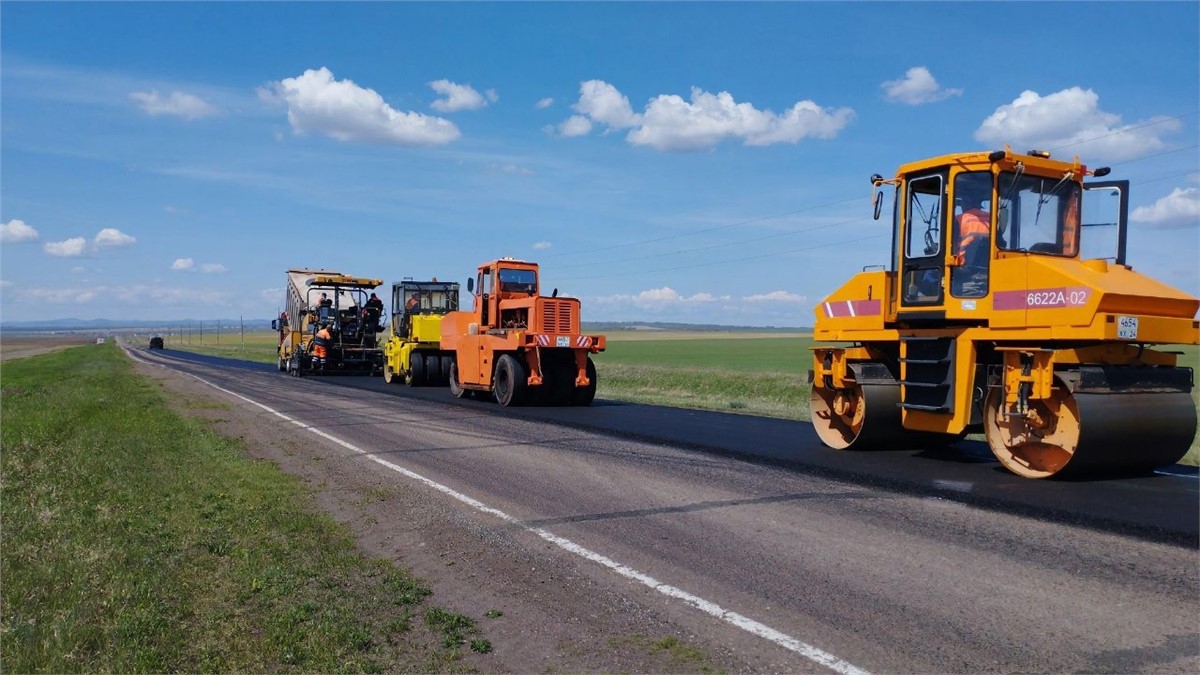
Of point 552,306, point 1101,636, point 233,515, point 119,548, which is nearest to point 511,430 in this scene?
point 552,306

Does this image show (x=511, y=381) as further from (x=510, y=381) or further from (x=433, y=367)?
(x=433, y=367)

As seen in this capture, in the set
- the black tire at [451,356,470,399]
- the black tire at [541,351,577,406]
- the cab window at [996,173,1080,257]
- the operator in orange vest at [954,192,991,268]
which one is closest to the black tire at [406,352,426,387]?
the black tire at [451,356,470,399]

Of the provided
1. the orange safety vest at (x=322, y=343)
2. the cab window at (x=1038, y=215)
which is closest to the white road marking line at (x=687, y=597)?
the cab window at (x=1038, y=215)

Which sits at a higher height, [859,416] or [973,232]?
[973,232]

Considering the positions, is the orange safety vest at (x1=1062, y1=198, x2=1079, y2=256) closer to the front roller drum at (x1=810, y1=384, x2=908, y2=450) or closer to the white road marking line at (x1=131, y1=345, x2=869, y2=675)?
the front roller drum at (x1=810, y1=384, x2=908, y2=450)

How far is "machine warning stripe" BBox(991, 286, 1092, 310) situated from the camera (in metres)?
8.51

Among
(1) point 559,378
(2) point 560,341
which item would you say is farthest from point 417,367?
(2) point 560,341

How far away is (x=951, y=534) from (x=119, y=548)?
6.06 metres

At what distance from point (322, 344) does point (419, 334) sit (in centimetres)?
747

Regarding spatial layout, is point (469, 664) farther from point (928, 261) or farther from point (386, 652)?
point (928, 261)

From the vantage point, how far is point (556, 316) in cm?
1873

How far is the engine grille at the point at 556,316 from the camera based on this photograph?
61.0 feet

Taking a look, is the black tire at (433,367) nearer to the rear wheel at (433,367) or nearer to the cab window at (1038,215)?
the rear wheel at (433,367)

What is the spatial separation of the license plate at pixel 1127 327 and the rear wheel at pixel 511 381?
12107 mm
